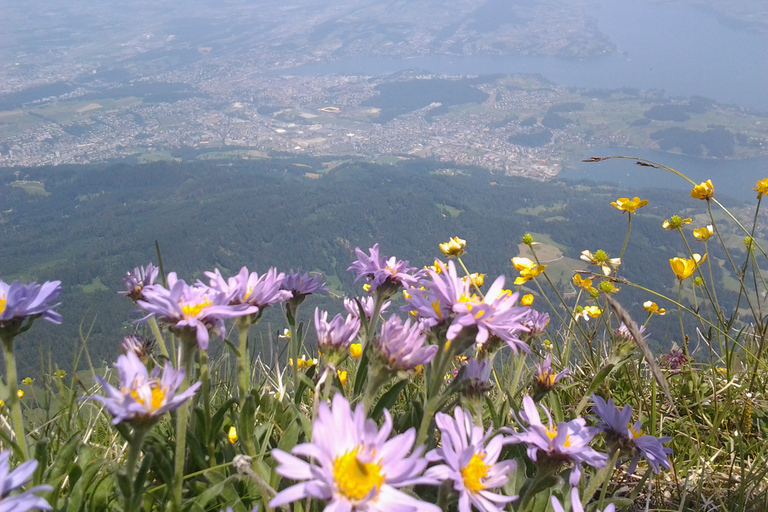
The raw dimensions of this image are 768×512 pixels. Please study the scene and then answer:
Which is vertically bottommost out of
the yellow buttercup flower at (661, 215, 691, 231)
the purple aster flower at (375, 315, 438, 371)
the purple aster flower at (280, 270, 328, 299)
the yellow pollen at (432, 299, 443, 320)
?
the yellow buttercup flower at (661, 215, 691, 231)

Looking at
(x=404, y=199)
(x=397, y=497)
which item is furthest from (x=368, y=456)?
(x=404, y=199)

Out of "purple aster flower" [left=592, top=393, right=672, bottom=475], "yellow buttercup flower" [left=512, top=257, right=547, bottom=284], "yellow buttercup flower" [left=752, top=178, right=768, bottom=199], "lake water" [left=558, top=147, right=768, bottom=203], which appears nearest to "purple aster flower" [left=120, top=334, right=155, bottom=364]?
"purple aster flower" [left=592, top=393, right=672, bottom=475]

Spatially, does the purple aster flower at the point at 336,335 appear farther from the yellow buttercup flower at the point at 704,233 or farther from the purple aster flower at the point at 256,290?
the yellow buttercup flower at the point at 704,233

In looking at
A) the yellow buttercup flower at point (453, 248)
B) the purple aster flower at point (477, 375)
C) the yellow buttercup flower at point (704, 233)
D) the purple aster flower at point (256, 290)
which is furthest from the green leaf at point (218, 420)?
the yellow buttercup flower at point (704, 233)

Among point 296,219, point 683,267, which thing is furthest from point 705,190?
point 296,219

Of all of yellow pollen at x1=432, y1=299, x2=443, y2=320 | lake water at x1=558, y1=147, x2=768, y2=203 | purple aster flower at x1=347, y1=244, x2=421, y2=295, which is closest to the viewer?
yellow pollen at x1=432, y1=299, x2=443, y2=320

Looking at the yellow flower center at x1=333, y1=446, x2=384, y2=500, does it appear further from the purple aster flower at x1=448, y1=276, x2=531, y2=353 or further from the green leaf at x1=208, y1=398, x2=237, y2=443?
the green leaf at x1=208, y1=398, x2=237, y2=443
